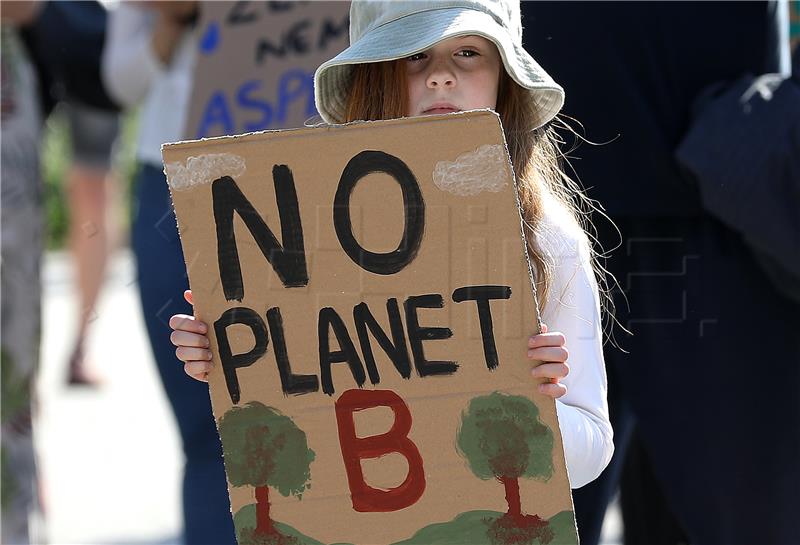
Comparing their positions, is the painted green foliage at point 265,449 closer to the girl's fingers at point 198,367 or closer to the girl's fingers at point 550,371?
the girl's fingers at point 198,367

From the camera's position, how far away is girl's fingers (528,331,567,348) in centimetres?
161

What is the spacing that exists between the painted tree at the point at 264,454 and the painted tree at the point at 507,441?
0.70 feet

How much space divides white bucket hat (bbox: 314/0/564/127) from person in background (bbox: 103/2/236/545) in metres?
0.83

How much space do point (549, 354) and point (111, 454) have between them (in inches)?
124

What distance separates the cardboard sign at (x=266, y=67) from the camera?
255 centimetres

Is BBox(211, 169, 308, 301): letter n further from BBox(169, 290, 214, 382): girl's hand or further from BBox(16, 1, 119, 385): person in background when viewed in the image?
BBox(16, 1, 119, 385): person in background

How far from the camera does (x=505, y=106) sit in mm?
1916

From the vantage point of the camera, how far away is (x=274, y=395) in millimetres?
1672

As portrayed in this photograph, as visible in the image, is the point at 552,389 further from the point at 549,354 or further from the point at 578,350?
the point at 578,350

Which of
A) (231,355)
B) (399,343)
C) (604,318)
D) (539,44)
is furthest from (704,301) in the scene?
(231,355)

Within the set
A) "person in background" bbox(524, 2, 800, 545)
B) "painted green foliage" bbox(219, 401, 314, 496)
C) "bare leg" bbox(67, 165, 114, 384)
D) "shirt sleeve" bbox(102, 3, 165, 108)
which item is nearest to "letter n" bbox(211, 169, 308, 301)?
"painted green foliage" bbox(219, 401, 314, 496)

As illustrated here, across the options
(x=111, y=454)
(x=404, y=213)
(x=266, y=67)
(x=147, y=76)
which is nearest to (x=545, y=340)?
(x=404, y=213)

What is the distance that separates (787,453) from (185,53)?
1616 millimetres

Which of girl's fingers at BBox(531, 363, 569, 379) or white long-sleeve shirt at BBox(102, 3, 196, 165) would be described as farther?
white long-sleeve shirt at BBox(102, 3, 196, 165)
